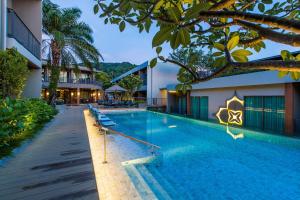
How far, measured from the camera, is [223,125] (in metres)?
13.2

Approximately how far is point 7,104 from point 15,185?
2.39m

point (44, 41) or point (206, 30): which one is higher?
point (44, 41)

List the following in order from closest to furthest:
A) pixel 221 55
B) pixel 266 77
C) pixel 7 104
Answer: pixel 221 55 < pixel 7 104 < pixel 266 77

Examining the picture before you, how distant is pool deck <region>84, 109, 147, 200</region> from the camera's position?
11.3ft

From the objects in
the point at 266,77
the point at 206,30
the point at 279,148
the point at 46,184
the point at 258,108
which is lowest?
the point at 279,148

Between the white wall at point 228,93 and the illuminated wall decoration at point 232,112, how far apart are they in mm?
588

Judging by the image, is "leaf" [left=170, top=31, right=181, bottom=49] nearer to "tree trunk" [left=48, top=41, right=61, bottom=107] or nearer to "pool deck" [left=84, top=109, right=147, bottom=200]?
"pool deck" [left=84, top=109, right=147, bottom=200]

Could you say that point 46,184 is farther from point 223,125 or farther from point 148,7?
point 223,125

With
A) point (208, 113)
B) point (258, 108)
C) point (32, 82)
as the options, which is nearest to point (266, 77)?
point (258, 108)

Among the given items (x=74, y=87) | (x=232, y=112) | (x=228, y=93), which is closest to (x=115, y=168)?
(x=232, y=112)

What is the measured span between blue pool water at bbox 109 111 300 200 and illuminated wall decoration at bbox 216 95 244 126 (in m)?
2.67

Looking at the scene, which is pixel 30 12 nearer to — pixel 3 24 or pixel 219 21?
pixel 3 24

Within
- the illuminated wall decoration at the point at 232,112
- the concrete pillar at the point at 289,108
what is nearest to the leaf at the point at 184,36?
the concrete pillar at the point at 289,108

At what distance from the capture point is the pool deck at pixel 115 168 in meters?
3.46
